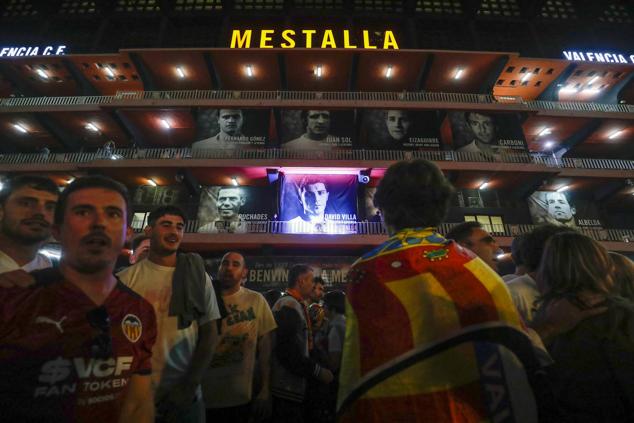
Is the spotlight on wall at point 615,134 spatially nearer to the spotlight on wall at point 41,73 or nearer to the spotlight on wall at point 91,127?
the spotlight on wall at point 91,127

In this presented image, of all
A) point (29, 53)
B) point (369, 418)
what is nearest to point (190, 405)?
point (369, 418)

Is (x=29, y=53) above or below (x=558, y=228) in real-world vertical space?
above

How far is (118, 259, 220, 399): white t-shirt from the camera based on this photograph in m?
2.17

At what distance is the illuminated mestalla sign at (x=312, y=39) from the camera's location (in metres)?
17.5

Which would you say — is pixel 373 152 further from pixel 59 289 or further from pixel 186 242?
→ pixel 59 289

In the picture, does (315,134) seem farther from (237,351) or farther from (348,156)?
(237,351)

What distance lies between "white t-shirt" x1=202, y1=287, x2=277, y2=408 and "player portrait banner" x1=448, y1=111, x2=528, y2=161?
14.8 m

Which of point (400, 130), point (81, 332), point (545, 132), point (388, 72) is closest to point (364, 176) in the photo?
point (400, 130)

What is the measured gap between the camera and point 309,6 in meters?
20.6

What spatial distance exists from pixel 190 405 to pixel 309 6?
25.1 meters

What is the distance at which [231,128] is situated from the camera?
1528 cm

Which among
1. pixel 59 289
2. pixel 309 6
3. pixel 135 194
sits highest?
pixel 309 6

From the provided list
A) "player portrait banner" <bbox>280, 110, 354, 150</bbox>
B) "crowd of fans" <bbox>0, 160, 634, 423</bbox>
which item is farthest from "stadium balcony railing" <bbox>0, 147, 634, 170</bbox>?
"crowd of fans" <bbox>0, 160, 634, 423</bbox>

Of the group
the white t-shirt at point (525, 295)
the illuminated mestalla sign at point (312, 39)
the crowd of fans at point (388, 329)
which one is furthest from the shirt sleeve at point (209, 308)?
the illuminated mestalla sign at point (312, 39)
